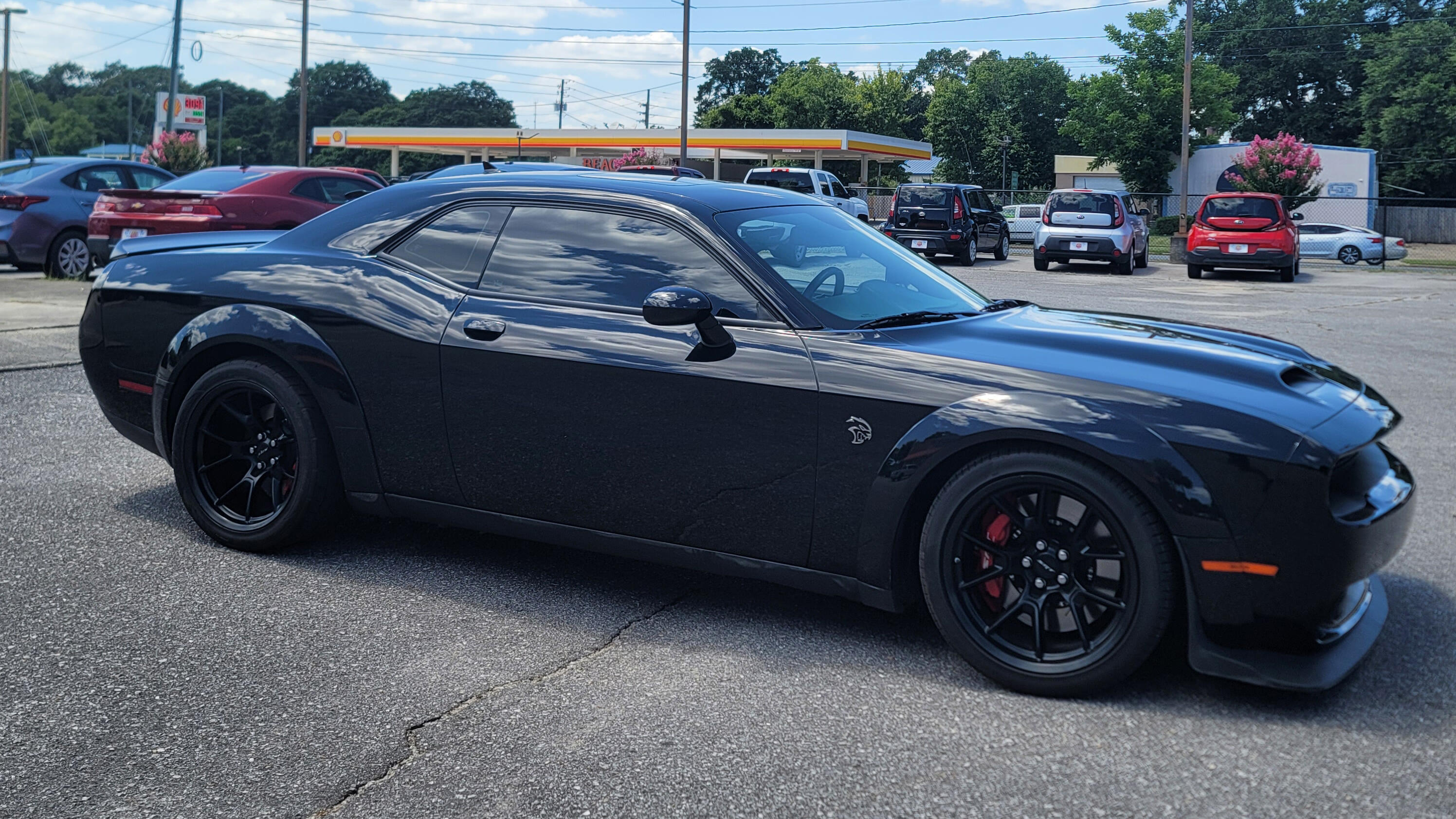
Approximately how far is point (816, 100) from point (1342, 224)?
168 feet

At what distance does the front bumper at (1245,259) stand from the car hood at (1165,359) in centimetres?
1939

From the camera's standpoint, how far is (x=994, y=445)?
3.38m

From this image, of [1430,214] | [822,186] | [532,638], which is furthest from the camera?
[1430,214]

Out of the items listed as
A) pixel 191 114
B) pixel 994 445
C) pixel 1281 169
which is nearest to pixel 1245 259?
pixel 1281 169

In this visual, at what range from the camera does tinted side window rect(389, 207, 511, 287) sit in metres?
4.29

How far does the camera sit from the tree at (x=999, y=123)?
80562 millimetres

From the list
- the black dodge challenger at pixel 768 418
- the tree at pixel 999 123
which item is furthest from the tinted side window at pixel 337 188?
the tree at pixel 999 123

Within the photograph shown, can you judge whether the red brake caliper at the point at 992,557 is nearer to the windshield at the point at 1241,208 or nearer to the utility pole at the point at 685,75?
the windshield at the point at 1241,208

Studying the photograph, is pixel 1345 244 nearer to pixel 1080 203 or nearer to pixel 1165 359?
pixel 1080 203

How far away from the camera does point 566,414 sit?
3963mm

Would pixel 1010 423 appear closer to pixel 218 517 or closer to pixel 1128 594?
pixel 1128 594

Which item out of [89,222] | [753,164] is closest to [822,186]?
[89,222]

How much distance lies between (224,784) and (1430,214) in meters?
54.4

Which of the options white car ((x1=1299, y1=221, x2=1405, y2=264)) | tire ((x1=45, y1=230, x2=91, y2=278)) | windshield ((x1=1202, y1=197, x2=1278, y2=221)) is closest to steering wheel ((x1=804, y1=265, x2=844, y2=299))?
tire ((x1=45, y1=230, x2=91, y2=278))
